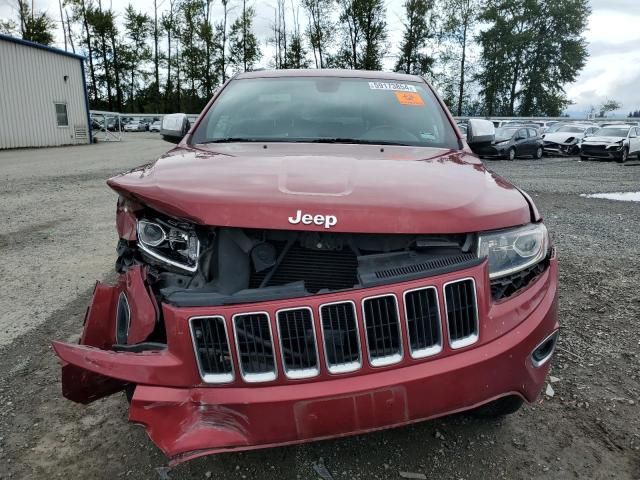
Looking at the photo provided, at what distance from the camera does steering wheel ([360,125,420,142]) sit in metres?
2.80

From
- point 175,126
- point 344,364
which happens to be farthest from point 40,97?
point 344,364

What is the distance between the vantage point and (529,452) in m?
2.04

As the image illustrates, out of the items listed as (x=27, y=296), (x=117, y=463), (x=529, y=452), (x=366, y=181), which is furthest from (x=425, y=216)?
(x=27, y=296)

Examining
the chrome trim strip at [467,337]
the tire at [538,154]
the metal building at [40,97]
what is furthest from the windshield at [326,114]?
the metal building at [40,97]

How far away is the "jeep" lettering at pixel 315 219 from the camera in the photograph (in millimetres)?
1558

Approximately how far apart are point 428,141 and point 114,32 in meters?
55.5

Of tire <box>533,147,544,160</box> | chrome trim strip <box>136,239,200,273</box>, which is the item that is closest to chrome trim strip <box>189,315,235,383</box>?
chrome trim strip <box>136,239,200,273</box>

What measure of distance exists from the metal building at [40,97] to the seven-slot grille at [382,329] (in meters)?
23.7

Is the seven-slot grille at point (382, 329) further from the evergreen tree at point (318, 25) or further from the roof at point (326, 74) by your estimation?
the evergreen tree at point (318, 25)

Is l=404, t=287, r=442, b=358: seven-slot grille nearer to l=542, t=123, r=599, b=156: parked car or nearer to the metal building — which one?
the metal building

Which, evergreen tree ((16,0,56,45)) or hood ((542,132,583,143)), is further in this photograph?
evergreen tree ((16,0,56,45))

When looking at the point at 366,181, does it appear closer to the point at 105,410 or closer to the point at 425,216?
the point at 425,216

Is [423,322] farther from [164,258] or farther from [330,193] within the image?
[164,258]

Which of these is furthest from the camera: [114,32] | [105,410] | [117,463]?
[114,32]
